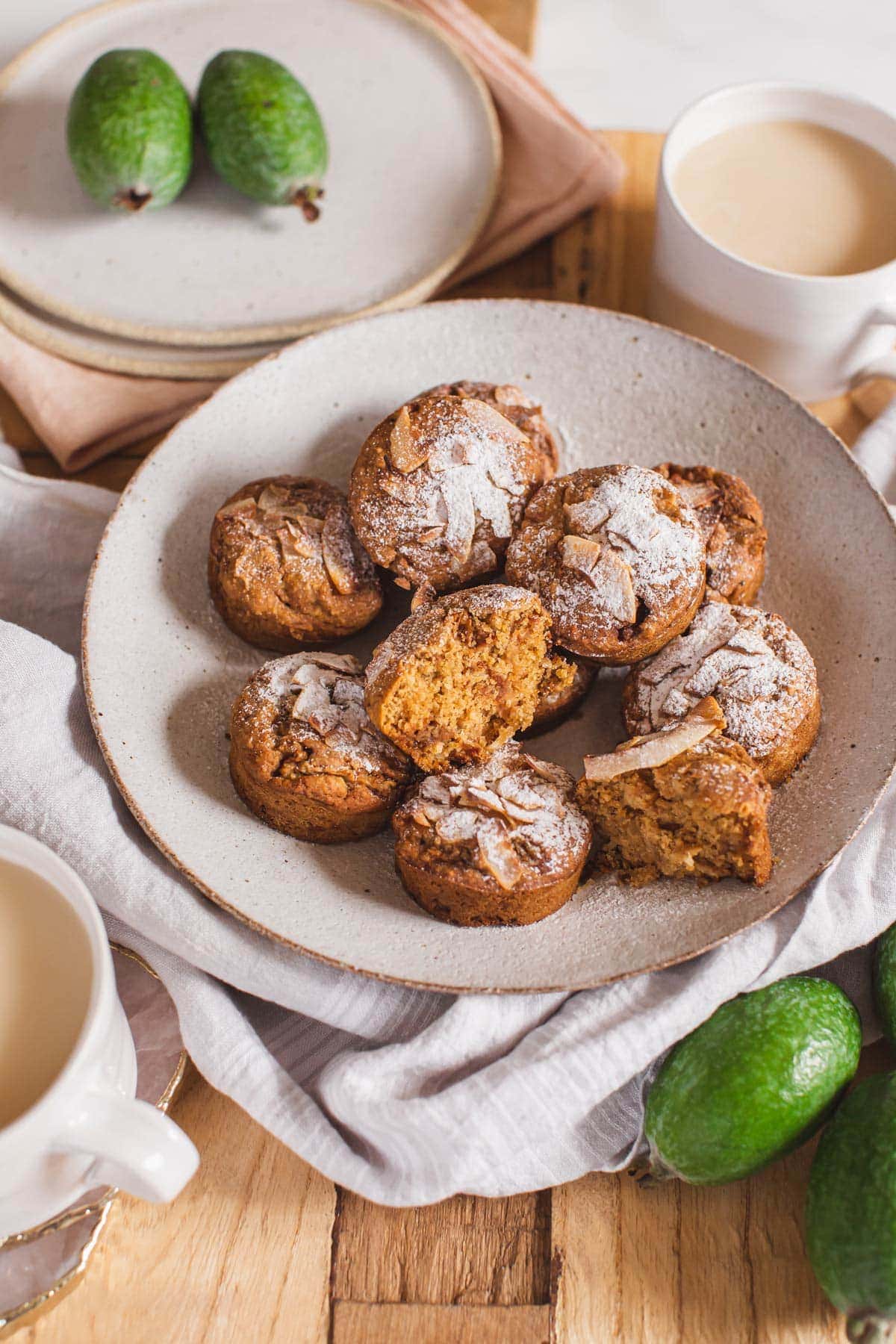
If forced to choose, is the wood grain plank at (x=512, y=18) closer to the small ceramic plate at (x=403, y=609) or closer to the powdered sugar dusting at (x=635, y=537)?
the small ceramic plate at (x=403, y=609)

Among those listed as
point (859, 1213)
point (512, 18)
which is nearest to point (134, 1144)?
point (859, 1213)

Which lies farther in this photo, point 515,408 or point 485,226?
point 485,226

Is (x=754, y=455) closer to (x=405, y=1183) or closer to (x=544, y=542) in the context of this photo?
(x=544, y=542)

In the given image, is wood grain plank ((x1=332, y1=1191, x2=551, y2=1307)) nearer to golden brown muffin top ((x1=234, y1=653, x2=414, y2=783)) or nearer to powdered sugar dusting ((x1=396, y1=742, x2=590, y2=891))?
powdered sugar dusting ((x1=396, y1=742, x2=590, y2=891))

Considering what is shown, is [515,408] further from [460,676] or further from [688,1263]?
[688,1263]

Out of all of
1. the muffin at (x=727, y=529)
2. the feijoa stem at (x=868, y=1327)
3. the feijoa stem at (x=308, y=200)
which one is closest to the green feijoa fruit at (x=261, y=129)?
the feijoa stem at (x=308, y=200)

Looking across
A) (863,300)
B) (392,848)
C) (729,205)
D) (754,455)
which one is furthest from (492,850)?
(729,205)

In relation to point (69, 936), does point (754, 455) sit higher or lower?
higher
